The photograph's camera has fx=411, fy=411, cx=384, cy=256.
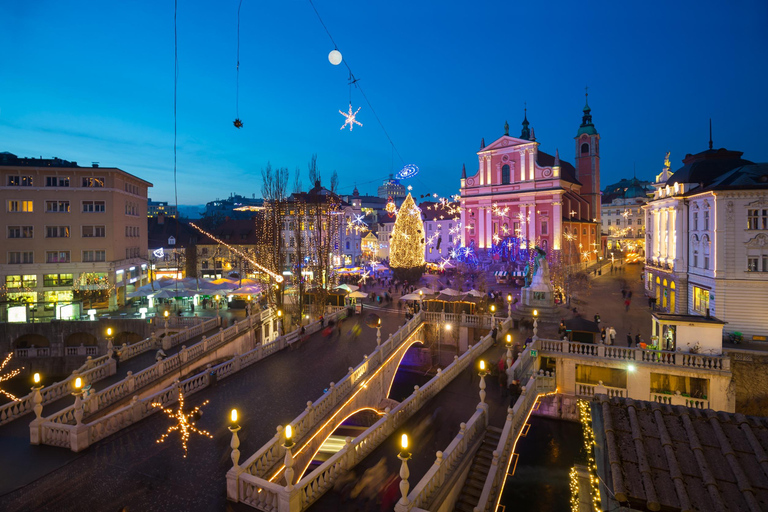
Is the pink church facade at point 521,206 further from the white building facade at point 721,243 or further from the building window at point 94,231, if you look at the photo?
the building window at point 94,231

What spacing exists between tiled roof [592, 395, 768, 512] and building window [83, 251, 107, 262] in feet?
135

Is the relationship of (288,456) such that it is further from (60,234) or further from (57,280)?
(60,234)

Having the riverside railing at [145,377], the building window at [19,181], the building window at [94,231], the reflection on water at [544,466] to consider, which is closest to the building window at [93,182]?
the building window at [94,231]

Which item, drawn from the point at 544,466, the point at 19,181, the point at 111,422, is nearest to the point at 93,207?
the point at 19,181

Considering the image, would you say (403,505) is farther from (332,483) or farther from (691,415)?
(691,415)

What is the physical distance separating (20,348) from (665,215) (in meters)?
49.0

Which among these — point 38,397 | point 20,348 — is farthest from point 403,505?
point 20,348

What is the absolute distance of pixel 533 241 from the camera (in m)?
56.1

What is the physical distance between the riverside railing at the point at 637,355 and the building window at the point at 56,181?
39.7 m

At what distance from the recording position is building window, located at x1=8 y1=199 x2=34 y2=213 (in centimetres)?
3438

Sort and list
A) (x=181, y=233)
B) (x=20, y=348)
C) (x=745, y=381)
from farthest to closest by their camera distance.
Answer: (x=181, y=233) < (x=20, y=348) < (x=745, y=381)

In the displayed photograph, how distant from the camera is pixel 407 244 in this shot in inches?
1618

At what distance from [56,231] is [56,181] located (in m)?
4.30

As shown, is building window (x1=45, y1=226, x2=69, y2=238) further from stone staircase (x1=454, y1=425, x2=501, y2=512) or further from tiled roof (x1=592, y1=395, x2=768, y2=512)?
tiled roof (x1=592, y1=395, x2=768, y2=512)
